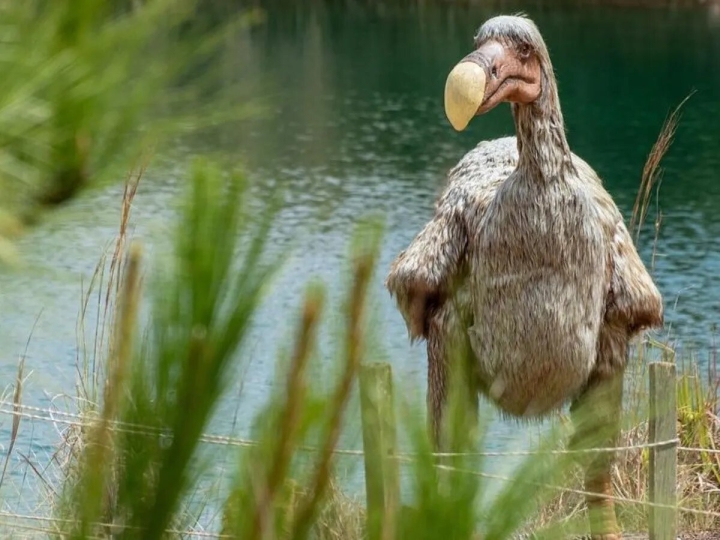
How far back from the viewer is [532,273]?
139 inches

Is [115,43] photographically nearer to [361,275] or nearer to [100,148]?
[100,148]

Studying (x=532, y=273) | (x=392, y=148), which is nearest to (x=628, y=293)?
(x=532, y=273)

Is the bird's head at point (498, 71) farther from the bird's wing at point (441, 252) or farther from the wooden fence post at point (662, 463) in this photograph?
the wooden fence post at point (662, 463)

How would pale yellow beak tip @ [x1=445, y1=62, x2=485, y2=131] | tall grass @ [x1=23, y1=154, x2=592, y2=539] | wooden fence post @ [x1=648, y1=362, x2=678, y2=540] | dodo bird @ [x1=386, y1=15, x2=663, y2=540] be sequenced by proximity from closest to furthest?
tall grass @ [x1=23, y1=154, x2=592, y2=539]
pale yellow beak tip @ [x1=445, y1=62, x2=485, y2=131]
dodo bird @ [x1=386, y1=15, x2=663, y2=540]
wooden fence post @ [x1=648, y1=362, x2=678, y2=540]

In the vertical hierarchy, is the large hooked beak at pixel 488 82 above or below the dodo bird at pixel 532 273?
Result: above

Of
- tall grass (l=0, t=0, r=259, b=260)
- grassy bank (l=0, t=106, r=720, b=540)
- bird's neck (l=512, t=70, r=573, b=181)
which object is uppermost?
tall grass (l=0, t=0, r=259, b=260)

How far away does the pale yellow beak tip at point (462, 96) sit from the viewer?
318 centimetres

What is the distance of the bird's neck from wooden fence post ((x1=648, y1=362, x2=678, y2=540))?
0.80 meters

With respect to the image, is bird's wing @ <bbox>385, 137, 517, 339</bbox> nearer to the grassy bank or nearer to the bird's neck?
the bird's neck

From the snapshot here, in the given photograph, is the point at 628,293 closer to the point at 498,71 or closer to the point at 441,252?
the point at 441,252

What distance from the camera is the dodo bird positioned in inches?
138

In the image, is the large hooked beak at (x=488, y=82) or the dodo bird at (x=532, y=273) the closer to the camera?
the large hooked beak at (x=488, y=82)

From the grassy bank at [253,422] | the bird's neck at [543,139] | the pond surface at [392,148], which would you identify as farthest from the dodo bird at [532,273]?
the grassy bank at [253,422]

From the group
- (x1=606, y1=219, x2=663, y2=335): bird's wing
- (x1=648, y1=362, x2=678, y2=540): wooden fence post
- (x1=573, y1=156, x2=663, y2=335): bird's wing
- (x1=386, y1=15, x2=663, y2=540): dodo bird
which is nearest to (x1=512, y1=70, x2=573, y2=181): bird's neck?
(x1=386, y1=15, x2=663, y2=540): dodo bird
